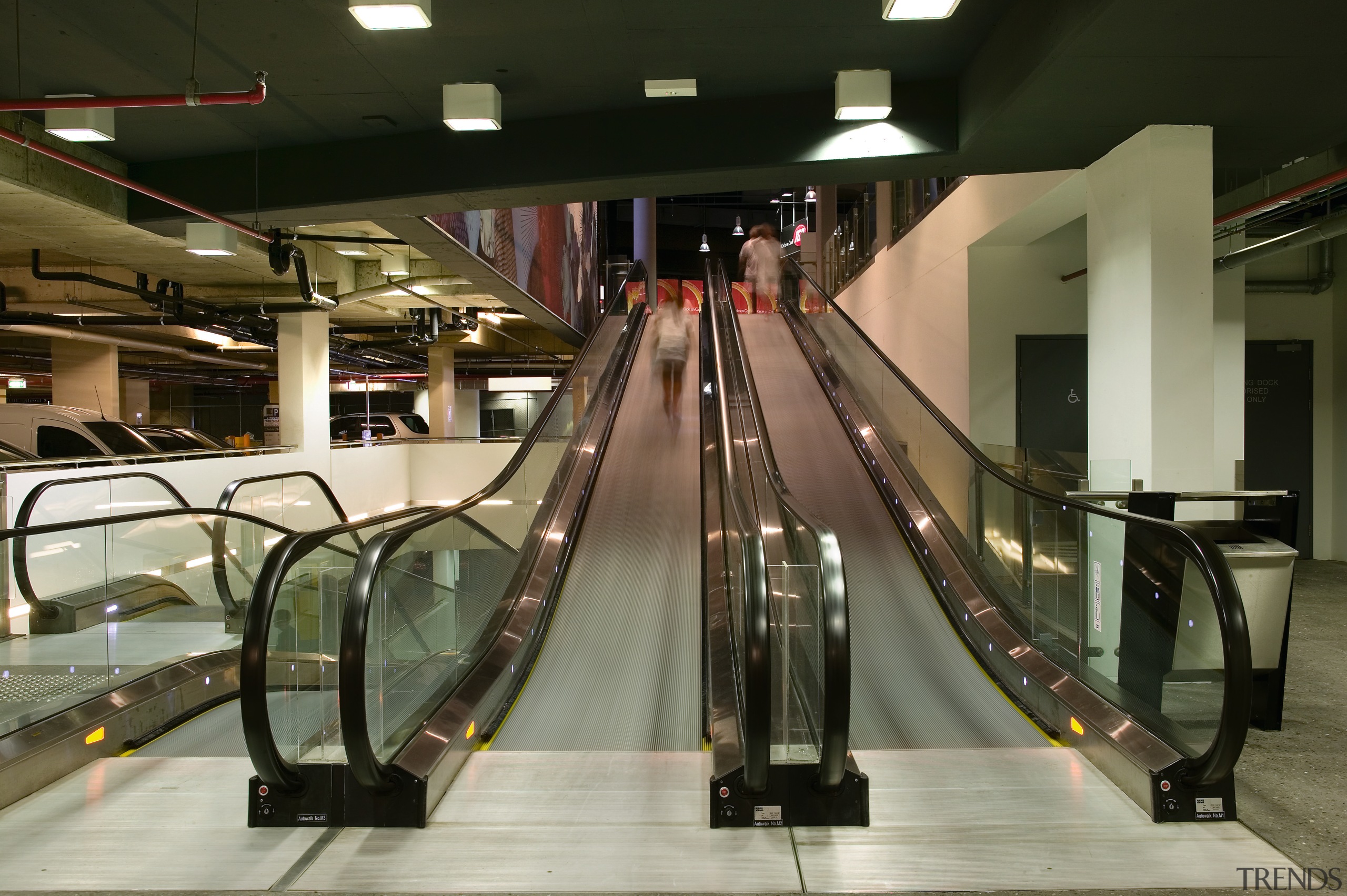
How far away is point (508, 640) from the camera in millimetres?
4957

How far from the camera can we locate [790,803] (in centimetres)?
308

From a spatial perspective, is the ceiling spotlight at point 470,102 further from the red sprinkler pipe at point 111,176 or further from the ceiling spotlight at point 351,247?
the ceiling spotlight at point 351,247

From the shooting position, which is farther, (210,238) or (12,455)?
(12,455)

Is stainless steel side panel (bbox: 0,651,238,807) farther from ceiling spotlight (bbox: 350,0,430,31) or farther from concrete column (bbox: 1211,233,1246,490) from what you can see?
concrete column (bbox: 1211,233,1246,490)

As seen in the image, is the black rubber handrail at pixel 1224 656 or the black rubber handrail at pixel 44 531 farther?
the black rubber handrail at pixel 44 531

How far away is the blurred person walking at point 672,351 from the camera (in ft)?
33.4

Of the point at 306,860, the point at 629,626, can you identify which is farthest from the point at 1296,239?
the point at 306,860

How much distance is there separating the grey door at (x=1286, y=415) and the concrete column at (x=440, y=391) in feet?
57.7

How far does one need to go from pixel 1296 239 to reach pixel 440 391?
19.3 meters

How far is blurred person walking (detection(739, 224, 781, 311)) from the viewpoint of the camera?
41.1 ft

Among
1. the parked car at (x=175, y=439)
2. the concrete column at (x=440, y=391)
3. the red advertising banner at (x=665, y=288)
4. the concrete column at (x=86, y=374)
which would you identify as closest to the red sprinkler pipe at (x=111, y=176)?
the parked car at (x=175, y=439)

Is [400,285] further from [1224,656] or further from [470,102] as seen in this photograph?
[1224,656]

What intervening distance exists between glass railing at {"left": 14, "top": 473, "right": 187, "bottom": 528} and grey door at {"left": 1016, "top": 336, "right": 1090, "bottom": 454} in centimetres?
803

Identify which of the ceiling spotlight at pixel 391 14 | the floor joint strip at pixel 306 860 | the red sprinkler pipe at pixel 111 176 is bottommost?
the floor joint strip at pixel 306 860
